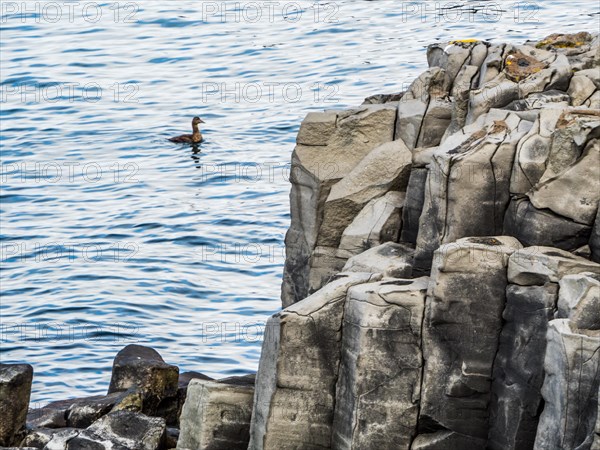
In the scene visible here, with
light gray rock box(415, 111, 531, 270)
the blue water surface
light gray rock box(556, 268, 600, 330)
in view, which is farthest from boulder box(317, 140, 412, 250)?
the blue water surface

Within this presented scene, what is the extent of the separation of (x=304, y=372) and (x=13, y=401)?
25.7 ft

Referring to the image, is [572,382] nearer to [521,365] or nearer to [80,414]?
[521,365]

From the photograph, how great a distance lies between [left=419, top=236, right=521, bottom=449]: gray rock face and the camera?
23562 millimetres

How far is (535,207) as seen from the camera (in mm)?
24344

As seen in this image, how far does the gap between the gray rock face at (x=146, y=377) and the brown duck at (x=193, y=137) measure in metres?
29.2

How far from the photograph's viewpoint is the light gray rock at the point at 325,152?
30.5m

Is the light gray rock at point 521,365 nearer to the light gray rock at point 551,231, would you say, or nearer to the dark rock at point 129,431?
the light gray rock at point 551,231

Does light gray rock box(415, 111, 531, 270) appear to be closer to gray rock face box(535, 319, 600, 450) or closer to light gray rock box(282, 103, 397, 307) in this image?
gray rock face box(535, 319, 600, 450)

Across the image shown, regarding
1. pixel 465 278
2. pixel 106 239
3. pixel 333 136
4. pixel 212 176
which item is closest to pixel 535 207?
pixel 465 278

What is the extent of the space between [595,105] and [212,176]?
1325 inches

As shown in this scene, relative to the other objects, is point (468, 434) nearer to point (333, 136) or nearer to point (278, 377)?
point (278, 377)

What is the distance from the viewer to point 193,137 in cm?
6241

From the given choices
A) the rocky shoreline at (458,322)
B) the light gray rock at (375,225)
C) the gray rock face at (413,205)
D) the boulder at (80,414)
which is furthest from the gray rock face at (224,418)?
the boulder at (80,414)

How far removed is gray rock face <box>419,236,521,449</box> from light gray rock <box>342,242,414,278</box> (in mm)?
1799
